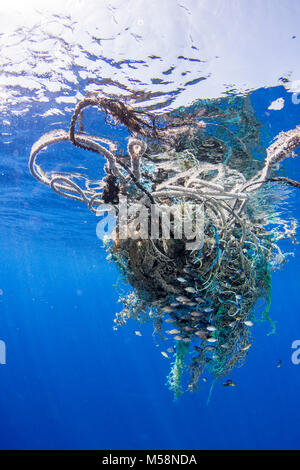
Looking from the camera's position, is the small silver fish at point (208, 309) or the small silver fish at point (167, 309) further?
the small silver fish at point (167, 309)

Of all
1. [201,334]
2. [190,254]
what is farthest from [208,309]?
[190,254]

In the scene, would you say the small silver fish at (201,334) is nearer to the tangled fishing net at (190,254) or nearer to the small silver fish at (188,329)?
the tangled fishing net at (190,254)

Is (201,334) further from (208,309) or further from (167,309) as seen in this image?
(167,309)

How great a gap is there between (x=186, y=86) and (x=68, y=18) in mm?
2954

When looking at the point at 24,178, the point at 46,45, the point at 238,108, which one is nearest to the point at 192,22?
the point at 238,108

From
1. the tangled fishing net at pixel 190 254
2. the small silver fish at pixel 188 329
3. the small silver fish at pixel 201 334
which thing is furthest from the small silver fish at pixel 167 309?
the small silver fish at pixel 201 334

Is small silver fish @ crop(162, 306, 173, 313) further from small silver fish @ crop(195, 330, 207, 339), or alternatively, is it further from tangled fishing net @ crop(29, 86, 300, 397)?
small silver fish @ crop(195, 330, 207, 339)

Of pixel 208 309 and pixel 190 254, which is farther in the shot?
pixel 190 254

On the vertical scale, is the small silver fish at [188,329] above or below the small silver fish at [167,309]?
below

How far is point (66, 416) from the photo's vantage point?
54625 mm

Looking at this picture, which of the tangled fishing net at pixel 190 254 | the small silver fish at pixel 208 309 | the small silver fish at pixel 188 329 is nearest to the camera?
the tangled fishing net at pixel 190 254

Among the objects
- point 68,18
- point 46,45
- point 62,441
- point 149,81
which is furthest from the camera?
point 62,441

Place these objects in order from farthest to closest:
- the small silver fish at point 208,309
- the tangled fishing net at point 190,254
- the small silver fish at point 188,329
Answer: the small silver fish at point 188,329
the small silver fish at point 208,309
the tangled fishing net at point 190,254

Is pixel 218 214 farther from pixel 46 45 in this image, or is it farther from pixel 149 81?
pixel 46 45
